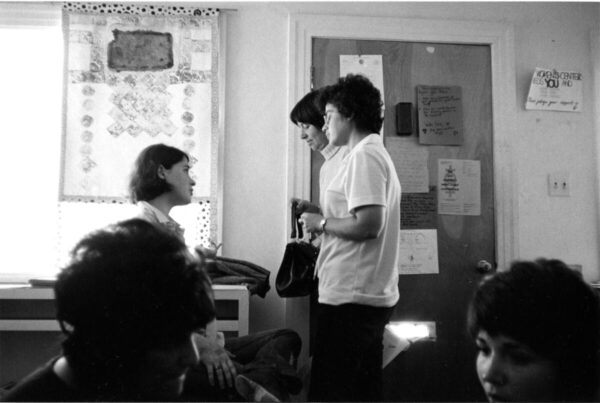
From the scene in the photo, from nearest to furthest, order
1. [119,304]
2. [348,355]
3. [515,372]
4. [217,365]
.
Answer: [119,304], [515,372], [217,365], [348,355]

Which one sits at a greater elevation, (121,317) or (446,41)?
(446,41)

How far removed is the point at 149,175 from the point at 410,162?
4.60 feet

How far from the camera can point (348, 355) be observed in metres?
1.53

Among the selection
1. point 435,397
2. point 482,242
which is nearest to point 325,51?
point 482,242

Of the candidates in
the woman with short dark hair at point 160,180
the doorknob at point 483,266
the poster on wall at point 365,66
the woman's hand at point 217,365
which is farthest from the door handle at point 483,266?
the woman's hand at point 217,365

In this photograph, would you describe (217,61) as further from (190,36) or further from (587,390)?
(587,390)

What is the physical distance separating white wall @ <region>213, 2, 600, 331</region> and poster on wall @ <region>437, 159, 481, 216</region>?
251 mm

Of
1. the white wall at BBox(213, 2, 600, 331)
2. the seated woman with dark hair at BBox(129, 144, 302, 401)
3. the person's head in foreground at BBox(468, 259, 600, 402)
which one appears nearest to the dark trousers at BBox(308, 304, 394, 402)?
the seated woman with dark hair at BBox(129, 144, 302, 401)

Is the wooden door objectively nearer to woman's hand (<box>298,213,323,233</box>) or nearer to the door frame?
the door frame

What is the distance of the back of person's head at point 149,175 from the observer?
1.76m

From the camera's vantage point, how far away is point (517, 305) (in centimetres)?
75

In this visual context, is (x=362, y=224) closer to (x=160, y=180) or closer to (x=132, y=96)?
(x=160, y=180)

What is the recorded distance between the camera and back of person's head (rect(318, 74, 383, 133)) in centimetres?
170

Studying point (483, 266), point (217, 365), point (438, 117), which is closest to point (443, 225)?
point (483, 266)
